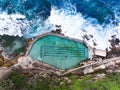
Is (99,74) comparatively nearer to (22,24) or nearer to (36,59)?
Answer: (36,59)

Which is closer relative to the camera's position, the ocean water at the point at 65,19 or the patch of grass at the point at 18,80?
the patch of grass at the point at 18,80

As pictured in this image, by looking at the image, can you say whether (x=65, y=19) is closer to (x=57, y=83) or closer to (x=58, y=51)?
(x=58, y=51)

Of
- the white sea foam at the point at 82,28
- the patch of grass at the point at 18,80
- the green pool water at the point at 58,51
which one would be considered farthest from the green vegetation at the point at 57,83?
the white sea foam at the point at 82,28

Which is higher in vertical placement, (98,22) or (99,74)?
(98,22)

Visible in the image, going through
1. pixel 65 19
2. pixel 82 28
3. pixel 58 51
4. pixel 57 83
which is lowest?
pixel 57 83

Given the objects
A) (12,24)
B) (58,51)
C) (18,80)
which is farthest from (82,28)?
(18,80)

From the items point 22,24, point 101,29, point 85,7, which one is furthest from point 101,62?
point 22,24

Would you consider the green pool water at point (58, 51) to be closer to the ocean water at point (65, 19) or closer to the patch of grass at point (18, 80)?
the ocean water at point (65, 19)

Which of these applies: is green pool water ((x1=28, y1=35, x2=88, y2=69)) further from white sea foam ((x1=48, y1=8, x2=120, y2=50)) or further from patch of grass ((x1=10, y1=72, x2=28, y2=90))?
patch of grass ((x1=10, y1=72, x2=28, y2=90))
